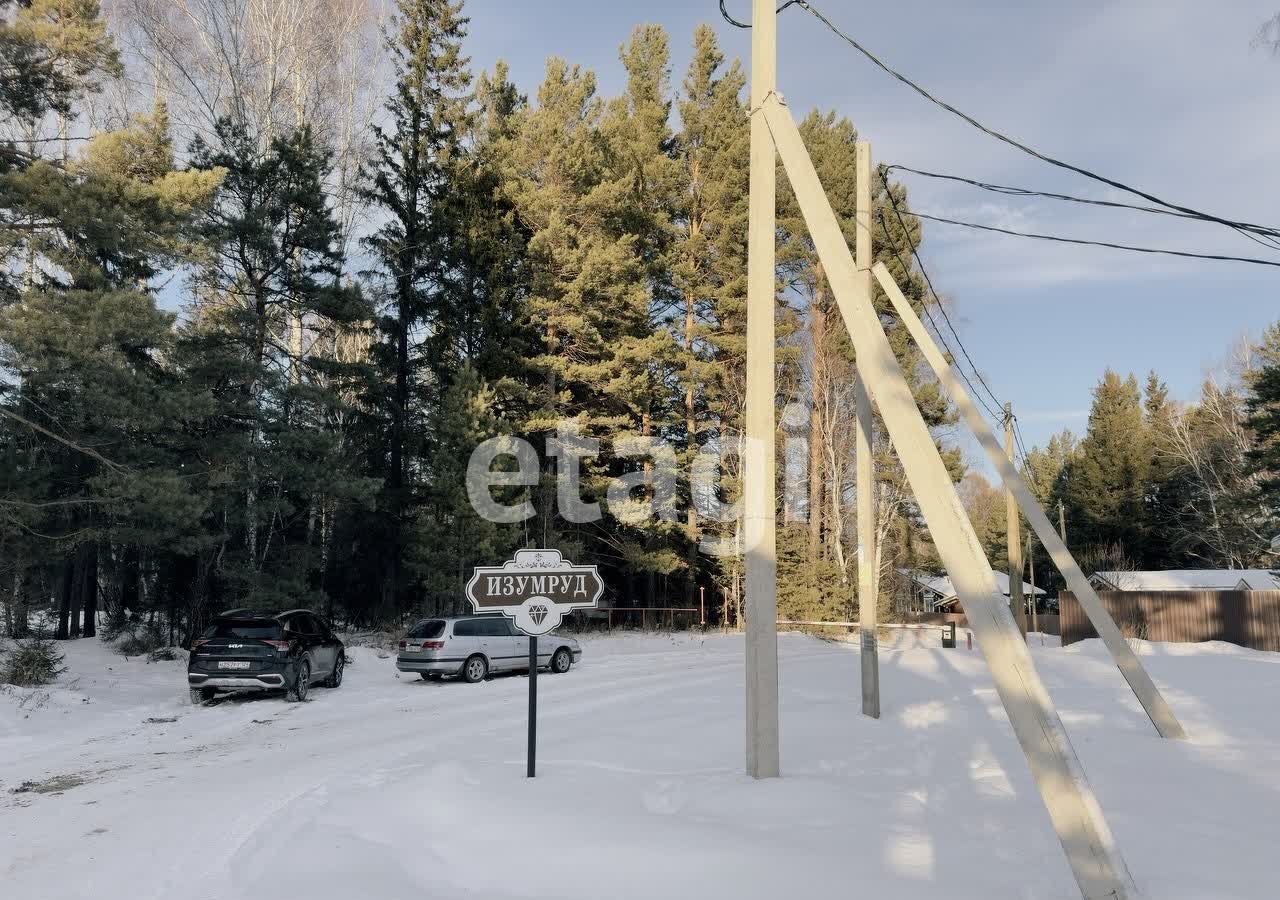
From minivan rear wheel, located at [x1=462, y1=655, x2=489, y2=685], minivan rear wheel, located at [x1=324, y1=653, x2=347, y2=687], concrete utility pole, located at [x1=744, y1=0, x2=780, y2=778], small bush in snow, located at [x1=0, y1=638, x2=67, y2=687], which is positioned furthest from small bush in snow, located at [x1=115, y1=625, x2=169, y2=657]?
concrete utility pole, located at [x1=744, y1=0, x2=780, y2=778]

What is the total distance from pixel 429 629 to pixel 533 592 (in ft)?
33.2

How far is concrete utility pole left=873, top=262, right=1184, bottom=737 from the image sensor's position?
906 cm

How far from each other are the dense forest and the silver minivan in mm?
5175

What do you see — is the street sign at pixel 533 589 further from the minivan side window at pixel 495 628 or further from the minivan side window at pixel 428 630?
the minivan side window at pixel 495 628

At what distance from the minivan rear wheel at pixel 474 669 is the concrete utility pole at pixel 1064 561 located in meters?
11.8

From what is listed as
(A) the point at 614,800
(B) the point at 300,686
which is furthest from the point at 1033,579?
(A) the point at 614,800

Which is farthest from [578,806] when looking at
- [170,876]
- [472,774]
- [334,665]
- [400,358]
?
[400,358]

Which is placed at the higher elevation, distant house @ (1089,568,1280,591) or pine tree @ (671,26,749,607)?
pine tree @ (671,26,749,607)

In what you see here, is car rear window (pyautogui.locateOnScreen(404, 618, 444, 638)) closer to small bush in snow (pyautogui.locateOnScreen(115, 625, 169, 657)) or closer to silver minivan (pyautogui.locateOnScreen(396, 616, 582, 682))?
silver minivan (pyautogui.locateOnScreen(396, 616, 582, 682))

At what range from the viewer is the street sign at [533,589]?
7767 millimetres

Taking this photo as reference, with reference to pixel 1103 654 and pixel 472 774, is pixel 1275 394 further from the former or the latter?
pixel 472 774

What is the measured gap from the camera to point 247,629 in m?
13.9

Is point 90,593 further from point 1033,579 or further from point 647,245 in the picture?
point 1033,579

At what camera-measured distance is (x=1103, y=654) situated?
20078 millimetres
